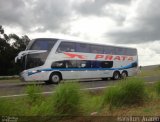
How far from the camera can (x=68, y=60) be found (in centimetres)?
2781

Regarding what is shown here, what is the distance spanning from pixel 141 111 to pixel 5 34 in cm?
4596

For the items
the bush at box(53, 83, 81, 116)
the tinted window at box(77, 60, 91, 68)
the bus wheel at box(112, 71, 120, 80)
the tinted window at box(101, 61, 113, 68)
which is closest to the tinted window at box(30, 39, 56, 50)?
the tinted window at box(77, 60, 91, 68)

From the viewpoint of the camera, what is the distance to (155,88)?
13.5 meters

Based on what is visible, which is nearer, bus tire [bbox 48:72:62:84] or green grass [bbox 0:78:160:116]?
green grass [bbox 0:78:160:116]

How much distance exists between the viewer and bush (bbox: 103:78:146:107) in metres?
11.0

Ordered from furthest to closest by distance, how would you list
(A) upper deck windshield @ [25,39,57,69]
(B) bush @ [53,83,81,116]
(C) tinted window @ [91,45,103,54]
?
(C) tinted window @ [91,45,103,54]
(A) upper deck windshield @ [25,39,57,69]
(B) bush @ [53,83,81,116]

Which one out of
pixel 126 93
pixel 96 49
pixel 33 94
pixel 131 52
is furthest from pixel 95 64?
pixel 33 94

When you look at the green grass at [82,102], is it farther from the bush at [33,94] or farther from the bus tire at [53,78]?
the bus tire at [53,78]

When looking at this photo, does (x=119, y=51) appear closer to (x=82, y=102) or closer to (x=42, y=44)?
(x=42, y=44)

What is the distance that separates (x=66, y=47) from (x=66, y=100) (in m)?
18.5

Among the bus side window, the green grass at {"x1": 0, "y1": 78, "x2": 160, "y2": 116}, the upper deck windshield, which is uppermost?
the upper deck windshield

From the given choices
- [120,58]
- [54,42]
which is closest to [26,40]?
[120,58]

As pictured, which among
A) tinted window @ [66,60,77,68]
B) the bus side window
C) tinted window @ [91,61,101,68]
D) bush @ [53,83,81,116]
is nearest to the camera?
bush @ [53,83,81,116]

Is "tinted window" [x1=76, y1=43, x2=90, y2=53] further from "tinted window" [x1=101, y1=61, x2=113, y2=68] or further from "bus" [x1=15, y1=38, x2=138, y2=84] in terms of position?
"tinted window" [x1=101, y1=61, x2=113, y2=68]
